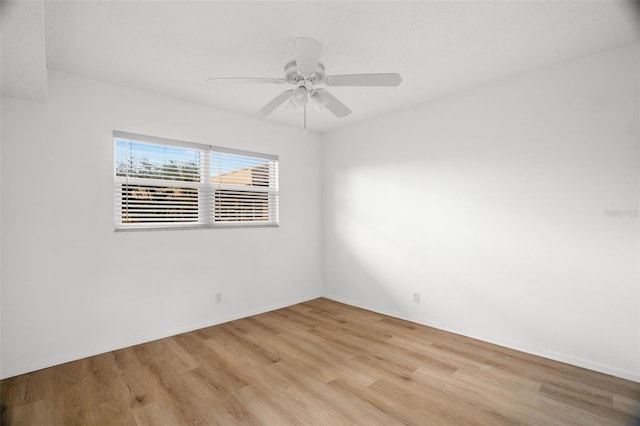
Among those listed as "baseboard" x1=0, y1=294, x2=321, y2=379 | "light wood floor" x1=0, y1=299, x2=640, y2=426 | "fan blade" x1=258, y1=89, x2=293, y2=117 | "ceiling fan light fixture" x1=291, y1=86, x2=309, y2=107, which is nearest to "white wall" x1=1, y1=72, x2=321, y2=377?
"baseboard" x1=0, y1=294, x2=321, y2=379

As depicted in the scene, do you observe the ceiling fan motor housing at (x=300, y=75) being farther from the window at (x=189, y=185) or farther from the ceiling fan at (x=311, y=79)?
the window at (x=189, y=185)

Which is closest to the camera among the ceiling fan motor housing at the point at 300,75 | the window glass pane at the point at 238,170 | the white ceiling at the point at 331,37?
the white ceiling at the point at 331,37

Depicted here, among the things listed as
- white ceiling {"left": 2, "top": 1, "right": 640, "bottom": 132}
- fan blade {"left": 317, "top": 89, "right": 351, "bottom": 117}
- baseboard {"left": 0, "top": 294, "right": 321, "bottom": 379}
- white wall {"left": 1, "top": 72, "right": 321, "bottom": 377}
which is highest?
white ceiling {"left": 2, "top": 1, "right": 640, "bottom": 132}

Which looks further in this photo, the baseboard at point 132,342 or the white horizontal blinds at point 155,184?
the white horizontal blinds at point 155,184

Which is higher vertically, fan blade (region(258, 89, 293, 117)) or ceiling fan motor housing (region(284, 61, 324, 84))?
ceiling fan motor housing (region(284, 61, 324, 84))

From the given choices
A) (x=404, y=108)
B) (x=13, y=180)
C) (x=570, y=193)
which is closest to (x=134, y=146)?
(x=13, y=180)

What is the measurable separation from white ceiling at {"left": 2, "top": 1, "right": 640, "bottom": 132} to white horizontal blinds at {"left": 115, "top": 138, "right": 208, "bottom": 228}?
69 centimetres

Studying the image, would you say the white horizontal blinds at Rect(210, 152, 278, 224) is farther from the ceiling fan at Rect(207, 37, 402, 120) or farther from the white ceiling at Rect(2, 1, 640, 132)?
the ceiling fan at Rect(207, 37, 402, 120)

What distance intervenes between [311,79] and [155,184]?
2.10 meters

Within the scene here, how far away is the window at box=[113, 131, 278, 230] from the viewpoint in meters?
3.09

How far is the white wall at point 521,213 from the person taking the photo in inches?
95.5

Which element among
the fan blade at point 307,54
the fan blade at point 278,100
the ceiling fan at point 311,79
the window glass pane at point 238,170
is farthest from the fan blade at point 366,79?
the window glass pane at point 238,170

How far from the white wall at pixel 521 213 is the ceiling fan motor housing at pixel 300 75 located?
1.91m

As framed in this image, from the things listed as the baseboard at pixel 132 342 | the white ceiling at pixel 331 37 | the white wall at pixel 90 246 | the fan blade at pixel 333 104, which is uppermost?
the white ceiling at pixel 331 37
